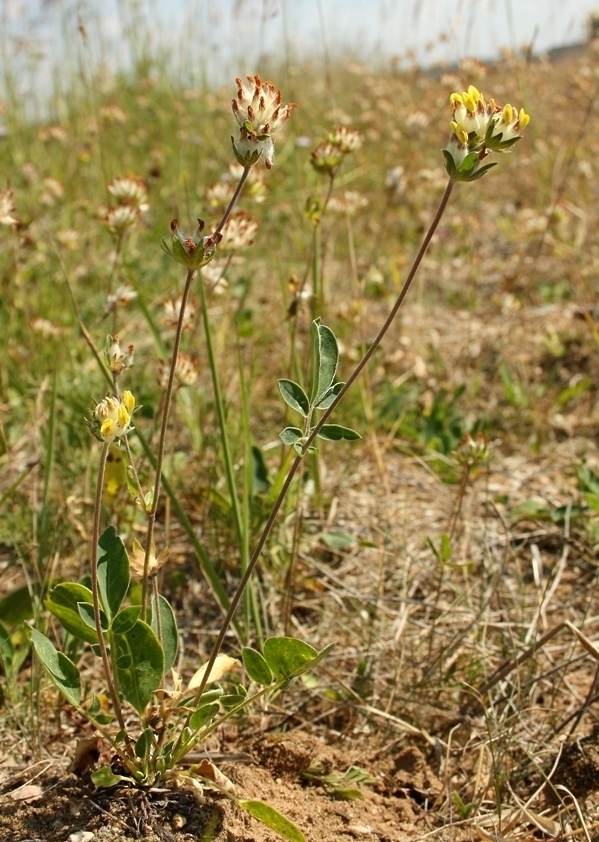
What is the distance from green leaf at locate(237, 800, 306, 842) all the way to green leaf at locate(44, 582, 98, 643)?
29 cm

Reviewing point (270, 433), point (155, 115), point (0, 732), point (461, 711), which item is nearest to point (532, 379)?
point (270, 433)

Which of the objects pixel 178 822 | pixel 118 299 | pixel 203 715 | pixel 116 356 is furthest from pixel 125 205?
pixel 178 822

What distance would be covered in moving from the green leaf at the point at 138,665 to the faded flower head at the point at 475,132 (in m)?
0.69

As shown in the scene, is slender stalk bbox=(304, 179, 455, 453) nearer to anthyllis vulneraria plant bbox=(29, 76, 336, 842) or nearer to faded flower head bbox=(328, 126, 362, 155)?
anthyllis vulneraria plant bbox=(29, 76, 336, 842)

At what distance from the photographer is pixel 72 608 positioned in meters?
1.12

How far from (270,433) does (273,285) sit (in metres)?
1.26

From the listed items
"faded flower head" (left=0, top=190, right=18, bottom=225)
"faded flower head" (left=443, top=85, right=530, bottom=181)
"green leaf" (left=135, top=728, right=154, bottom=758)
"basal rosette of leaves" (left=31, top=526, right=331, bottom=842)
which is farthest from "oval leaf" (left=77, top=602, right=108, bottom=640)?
"faded flower head" (left=0, top=190, right=18, bottom=225)

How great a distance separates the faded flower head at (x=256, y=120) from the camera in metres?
0.91

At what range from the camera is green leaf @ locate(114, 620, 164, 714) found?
3.59 ft

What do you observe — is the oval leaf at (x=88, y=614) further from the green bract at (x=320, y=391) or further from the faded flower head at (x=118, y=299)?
the faded flower head at (x=118, y=299)

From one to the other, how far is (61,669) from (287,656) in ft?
0.98

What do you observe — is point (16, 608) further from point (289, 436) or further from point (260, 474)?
point (289, 436)

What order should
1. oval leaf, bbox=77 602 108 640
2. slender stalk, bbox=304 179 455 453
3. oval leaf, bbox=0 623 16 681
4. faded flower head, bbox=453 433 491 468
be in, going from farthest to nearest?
faded flower head, bbox=453 433 491 468, oval leaf, bbox=0 623 16 681, oval leaf, bbox=77 602 108 640, slender stalk, bbox=304 179 455 453

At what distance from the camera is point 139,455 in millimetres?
1891
